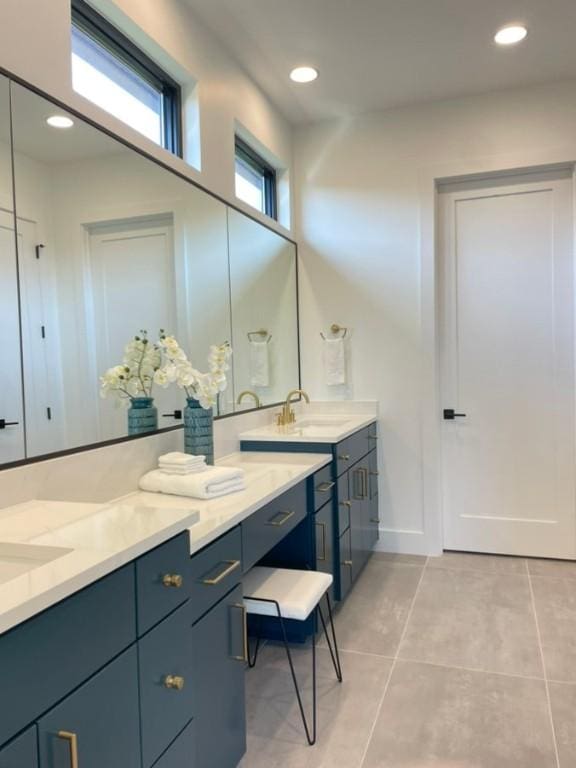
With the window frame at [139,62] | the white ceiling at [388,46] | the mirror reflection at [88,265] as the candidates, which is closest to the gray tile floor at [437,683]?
the mirror reflection at [88,265]

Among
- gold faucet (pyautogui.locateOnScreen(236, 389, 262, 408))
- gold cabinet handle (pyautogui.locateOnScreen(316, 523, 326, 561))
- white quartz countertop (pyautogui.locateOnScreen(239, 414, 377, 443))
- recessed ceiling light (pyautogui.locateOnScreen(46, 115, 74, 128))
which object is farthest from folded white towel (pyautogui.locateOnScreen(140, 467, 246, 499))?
recessed ceiling light (pyautogui.locateOnScreen(46, 115, 74, 128))

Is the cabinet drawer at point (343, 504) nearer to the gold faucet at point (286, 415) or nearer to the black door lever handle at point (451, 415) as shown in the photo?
the gold faucet at point (286, 415)

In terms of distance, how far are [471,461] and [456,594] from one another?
92 cm

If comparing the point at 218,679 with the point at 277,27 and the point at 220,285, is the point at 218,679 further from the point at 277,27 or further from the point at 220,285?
the point at 277,27

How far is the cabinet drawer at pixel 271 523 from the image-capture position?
1.71 meters

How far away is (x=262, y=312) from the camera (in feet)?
10.7

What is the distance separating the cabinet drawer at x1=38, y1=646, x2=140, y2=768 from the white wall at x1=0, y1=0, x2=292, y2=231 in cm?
156

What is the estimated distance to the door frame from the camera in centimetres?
338

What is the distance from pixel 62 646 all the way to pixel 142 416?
116cm

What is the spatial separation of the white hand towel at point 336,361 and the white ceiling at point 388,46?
150 cm

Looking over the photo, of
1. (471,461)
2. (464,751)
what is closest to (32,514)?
(464,751)

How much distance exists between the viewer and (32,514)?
1387 mm

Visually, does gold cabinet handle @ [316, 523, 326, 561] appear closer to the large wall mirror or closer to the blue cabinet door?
the large wall mirror

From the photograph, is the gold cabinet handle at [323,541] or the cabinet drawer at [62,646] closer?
the cabinet drawer at [62,646]
